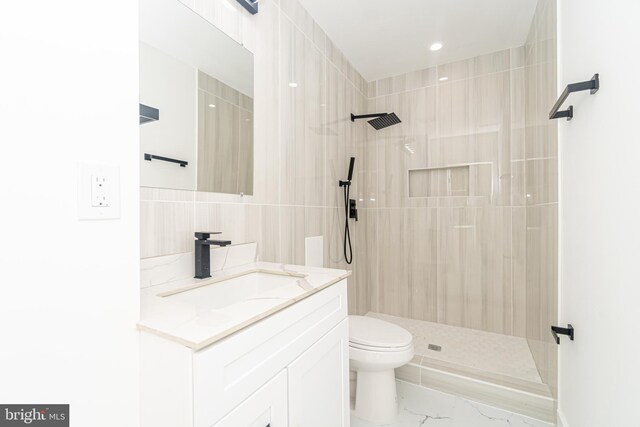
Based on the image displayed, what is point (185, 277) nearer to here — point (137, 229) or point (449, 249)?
point (137, 229)

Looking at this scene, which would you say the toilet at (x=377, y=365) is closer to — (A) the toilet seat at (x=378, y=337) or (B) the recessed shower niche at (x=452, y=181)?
(A) the toilet seat at (x=378, y=337)

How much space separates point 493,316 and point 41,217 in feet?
9.44

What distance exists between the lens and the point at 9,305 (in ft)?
1.73

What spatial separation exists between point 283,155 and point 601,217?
1403 millimetres

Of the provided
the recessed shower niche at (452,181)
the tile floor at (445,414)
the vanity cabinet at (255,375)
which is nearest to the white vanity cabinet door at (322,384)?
the vanity cabinet at (255,375)

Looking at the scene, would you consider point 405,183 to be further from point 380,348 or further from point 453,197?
point 380,348

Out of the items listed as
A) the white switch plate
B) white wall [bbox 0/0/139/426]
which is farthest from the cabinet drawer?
the white switch plate

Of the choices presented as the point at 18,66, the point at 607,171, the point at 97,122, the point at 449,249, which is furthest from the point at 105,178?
the point at 449,249

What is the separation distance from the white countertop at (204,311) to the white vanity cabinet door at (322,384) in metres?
0.22

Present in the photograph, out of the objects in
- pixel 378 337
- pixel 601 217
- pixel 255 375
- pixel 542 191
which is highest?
pixel 542 191

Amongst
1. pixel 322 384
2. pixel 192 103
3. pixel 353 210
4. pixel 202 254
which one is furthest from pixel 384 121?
pixel 322 384

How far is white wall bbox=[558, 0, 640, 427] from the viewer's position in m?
0.78

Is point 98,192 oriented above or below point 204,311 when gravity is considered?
above

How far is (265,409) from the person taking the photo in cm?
77
